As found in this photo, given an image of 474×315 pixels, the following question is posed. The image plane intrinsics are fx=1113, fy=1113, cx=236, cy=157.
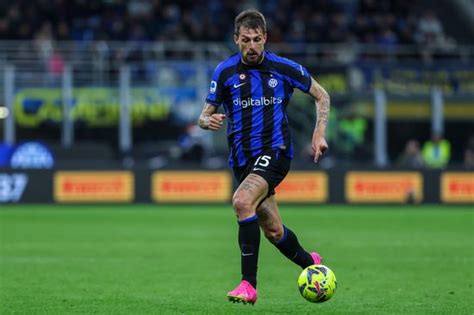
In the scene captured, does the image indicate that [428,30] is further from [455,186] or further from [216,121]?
[216,121]

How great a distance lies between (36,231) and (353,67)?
13.2m

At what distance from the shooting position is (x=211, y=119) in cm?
891

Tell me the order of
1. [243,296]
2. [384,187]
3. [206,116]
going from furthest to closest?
[384,187] < [206,116] < [243,296]

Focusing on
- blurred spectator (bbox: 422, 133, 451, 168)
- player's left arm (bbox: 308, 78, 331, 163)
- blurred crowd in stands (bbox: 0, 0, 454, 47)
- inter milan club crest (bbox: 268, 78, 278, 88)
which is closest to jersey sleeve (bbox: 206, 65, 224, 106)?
inter milan club crest (bbox: 268, 78, 278, 88)

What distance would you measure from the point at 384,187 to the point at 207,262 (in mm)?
13043

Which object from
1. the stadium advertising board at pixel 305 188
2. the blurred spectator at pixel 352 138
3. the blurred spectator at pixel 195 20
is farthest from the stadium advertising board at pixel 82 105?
the blurred spectator at pixel 352 138

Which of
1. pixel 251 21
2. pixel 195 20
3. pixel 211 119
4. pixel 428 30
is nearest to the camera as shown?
pixel 251 21

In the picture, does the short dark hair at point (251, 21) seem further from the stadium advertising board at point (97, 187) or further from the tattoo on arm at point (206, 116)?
the stadium advertising board at point (97, 187)

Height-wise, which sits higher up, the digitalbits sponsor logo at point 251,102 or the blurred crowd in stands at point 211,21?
the blurred crowd in stands at point 211,21

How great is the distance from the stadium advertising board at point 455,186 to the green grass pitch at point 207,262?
2.45 metres

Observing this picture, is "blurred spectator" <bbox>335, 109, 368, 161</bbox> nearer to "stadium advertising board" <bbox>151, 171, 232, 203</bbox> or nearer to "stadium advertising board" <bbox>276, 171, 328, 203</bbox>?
"stadium advertising board" <bbox>276, 171, 328, 203</bbox>

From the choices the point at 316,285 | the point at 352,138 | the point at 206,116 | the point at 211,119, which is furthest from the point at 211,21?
the point at 316,285

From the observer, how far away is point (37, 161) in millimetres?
26562

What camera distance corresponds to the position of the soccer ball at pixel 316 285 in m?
8.82
